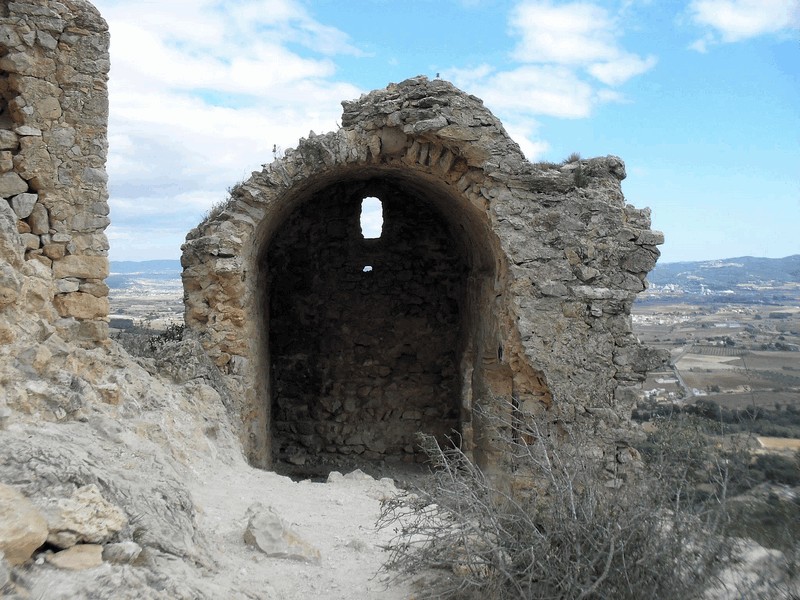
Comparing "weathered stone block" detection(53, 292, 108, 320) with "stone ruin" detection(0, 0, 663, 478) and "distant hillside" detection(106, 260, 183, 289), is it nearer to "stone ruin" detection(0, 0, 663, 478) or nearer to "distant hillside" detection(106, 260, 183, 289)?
"stone ruin" detection(0, 0, 663, 478)

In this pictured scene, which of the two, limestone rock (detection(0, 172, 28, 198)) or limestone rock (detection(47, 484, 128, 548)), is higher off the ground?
limestone rock (detection(0, 172, 28, 198))

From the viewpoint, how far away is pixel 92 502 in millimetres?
2875

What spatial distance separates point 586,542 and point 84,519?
2.39 m

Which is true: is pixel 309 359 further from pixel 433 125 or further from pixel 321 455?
pixel 433 125

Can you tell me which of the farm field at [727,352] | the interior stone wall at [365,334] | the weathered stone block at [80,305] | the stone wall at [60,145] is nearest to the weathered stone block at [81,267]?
the stone wall at [60,145]

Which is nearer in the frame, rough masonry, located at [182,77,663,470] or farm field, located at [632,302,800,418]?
farm field, located at [632,302,800,418]

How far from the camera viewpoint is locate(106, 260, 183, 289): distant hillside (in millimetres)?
43013

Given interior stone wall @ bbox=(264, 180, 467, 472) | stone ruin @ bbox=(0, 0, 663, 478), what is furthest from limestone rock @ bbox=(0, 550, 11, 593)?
interior stone wall @ bbox=(264, 180, 467, 472)

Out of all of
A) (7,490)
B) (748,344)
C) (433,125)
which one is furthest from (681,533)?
(748,344)

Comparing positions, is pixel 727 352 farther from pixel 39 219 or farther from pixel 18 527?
pixel 18 527

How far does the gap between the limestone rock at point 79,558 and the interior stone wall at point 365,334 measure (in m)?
7.39

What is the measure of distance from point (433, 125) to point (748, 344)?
7.76 metres

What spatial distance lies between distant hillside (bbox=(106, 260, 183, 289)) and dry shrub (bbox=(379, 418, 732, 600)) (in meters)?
33.0

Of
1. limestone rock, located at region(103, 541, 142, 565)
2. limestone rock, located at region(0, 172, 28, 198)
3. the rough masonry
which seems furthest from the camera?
the rough masonry
